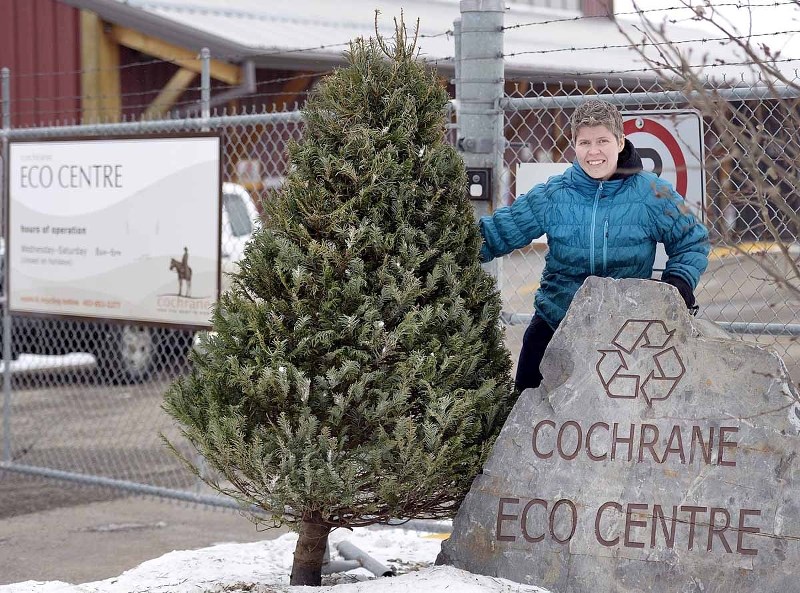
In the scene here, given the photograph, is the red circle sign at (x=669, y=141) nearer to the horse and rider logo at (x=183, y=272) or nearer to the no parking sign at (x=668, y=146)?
the no parking sign at (x=668, y=146)

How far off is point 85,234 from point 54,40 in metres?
10.0

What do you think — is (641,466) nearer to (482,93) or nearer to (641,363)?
(641,363)

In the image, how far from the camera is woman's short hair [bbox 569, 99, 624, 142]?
13.9ft

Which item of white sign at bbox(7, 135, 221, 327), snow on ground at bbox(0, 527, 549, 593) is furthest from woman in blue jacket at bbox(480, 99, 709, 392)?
white sign at bbox(7, 135, 221, 327)

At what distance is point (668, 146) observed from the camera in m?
4.80

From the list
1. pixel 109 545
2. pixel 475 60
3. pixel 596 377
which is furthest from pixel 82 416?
pixel 596 377

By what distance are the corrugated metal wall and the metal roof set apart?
701mm

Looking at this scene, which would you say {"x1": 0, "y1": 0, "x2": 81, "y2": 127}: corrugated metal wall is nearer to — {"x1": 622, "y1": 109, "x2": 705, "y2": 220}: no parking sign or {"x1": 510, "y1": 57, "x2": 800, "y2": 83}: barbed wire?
{"x1": 510, "y1": 57, "x2": 800, "y2": 83}: barbed wire

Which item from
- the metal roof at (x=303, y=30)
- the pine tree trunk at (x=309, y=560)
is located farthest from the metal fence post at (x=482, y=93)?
the metal roof at (x=303, y=30)

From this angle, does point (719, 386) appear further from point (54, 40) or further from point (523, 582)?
point (54, 40)

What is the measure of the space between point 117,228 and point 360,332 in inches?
123

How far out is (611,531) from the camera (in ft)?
13.5

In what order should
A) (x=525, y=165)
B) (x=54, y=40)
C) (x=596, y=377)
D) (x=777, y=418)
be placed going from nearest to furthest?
1. (x=777, y=418)
2. (x=596, y=377)
3. (x=525, y=165)
4. (x=54, y=40)

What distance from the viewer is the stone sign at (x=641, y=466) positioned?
13.0 ft
